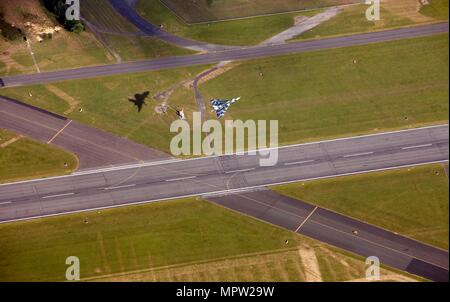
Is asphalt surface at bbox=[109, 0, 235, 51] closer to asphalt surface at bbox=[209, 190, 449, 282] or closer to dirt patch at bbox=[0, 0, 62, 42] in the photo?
dirt patch at bbox=[0, 0, 62, 42]

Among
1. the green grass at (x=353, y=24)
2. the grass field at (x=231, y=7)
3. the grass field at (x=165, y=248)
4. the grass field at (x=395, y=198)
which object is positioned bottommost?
the grass field at (x=165, y=248)

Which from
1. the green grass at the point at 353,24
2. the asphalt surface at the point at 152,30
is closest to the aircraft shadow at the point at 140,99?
the asphalt surface at the point at 152,30

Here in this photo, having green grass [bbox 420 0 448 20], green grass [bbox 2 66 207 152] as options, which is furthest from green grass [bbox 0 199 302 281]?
green grass [bbox 420 0 448 20]

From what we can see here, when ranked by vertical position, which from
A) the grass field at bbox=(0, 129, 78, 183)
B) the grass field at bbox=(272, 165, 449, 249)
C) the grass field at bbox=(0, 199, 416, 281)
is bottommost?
the grass field at bbox=(0, 199, 416, 281)

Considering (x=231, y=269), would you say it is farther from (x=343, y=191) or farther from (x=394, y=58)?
(x=394, y=58)

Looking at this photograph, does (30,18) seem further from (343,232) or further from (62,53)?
(343,232)

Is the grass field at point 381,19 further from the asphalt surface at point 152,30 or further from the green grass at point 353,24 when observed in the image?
the asphalt surface at point 152,30

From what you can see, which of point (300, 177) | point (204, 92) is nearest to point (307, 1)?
point (204, 92)
